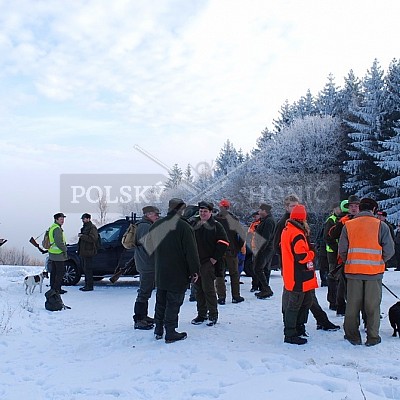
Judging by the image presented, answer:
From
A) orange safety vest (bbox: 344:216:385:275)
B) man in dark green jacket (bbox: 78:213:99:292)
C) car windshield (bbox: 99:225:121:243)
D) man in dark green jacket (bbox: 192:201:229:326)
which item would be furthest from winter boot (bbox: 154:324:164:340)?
car windshield (bbox: 99:225:121:243)

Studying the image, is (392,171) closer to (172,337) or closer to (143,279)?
(143,279)

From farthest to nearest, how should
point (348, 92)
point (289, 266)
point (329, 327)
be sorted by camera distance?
point (348, 92)
point (329, 327)
point (289, 266)

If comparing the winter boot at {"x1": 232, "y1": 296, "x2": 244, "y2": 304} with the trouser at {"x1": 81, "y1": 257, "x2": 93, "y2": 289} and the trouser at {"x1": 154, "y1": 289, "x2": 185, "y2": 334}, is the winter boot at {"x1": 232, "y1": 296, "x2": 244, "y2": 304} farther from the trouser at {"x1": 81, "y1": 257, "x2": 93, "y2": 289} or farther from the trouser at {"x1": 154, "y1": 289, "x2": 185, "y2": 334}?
the trouser at {"x1": 81, "y1": 257, "x2": 93, "y2": 289}

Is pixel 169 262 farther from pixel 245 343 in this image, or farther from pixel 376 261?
pixel 376 261

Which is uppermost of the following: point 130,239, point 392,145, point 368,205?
point 392,145

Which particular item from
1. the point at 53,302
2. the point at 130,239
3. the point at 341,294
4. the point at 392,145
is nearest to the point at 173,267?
the point at 130,239

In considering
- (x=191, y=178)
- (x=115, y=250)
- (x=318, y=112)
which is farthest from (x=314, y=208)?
(x=191, y=178)

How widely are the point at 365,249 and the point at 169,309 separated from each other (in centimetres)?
266

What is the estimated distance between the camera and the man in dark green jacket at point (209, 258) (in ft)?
24.3

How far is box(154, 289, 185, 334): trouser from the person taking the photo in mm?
6457

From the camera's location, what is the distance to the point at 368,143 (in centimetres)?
3312

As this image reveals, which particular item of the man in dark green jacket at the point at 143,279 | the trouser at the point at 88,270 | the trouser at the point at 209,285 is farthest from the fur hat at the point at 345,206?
the trouser at the point at 88,270

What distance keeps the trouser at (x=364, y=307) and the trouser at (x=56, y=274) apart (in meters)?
6.09

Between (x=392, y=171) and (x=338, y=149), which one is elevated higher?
(x=338, y=149)
